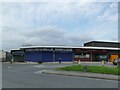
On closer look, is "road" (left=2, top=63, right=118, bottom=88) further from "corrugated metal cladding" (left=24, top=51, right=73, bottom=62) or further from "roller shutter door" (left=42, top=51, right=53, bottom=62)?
"corrugated metal cladding" (left=24, top=51, right=73, bottom=62)

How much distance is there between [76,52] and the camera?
3157 inches

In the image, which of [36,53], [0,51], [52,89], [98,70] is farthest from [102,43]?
[52,89]

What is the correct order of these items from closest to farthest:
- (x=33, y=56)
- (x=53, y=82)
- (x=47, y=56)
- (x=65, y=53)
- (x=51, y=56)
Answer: (x=53, y=82) < (x=47, y=56) < (x=51, y=56) < (x=65, y=53) < (x=33, y=56)

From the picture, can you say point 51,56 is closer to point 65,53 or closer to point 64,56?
point 64,56

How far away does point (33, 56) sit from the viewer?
8031 cm

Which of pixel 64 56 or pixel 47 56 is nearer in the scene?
pixel 47 56

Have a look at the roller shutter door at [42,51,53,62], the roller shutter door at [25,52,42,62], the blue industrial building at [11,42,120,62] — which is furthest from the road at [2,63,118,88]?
the roller shutter door at [25,52,42,62]

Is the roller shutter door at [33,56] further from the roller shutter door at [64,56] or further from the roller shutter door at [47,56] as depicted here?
the roller shutter door at [64,56]

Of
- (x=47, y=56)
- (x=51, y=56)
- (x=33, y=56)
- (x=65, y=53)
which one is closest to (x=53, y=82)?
(x=47, y=56)

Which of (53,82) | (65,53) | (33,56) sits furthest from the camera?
(33,56)

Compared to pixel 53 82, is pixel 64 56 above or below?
below

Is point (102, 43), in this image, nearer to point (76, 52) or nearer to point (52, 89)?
point (76, 52)

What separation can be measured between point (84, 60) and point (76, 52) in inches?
133

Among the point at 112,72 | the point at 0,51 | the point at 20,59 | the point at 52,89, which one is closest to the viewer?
the point at 52,89
